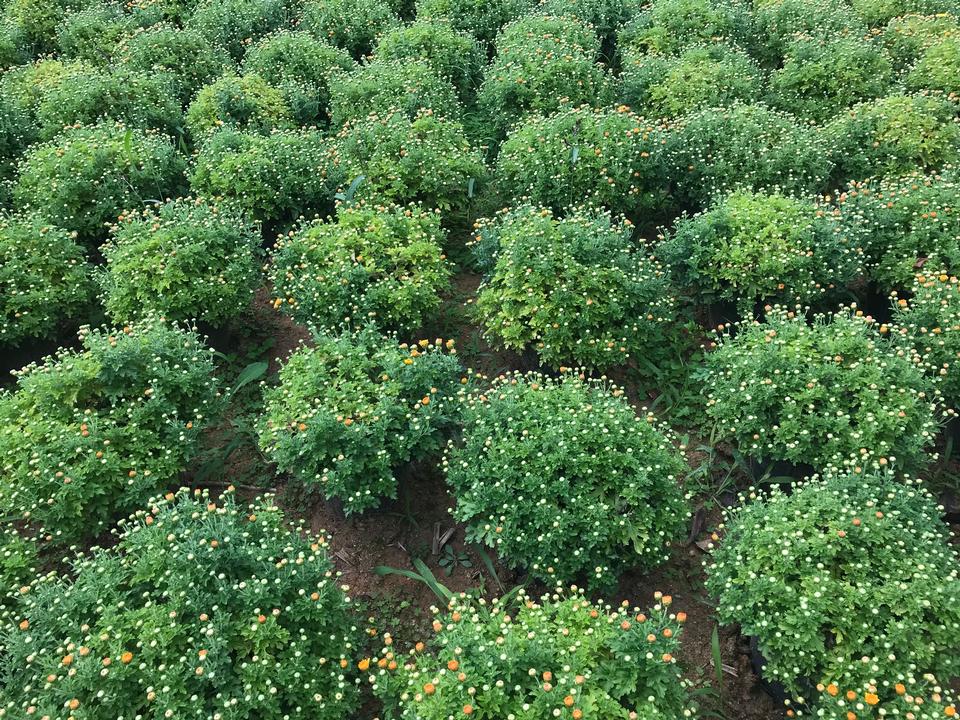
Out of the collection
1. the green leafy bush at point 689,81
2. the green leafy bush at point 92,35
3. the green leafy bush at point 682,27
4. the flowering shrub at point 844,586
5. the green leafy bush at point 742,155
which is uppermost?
the green leafy bush at point 92,35

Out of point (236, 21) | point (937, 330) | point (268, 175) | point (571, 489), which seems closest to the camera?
point (571, 489)

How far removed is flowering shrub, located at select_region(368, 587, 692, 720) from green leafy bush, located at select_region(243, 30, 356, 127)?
6.68m

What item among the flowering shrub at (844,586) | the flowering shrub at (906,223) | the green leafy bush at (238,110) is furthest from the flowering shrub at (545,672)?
the green leafy bush at (238,110)

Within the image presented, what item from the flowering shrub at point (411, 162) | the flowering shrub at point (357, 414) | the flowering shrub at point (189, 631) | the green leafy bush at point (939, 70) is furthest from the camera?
the green leafy bush at point (939, 70)

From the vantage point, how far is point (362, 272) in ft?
17.1

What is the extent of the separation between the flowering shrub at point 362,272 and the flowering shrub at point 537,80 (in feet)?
8.11

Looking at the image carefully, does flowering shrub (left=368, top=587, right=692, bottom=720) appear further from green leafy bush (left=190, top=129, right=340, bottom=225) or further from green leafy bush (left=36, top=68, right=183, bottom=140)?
green leafy bush (left=36, top=68, right=183, bottom=140)

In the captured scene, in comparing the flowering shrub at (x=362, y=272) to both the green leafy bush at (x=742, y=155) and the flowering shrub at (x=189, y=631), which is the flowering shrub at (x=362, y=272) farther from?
the green leafy bush at (x=742, y=155)

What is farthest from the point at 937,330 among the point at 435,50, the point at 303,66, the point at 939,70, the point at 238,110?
the point at 303,66

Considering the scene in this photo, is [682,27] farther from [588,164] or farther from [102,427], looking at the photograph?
[102,427]

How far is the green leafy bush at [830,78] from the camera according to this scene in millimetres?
7266

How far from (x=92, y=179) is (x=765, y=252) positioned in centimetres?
584

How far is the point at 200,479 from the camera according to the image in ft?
15.9

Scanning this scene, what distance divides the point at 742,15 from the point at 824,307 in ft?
16.9
